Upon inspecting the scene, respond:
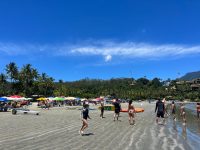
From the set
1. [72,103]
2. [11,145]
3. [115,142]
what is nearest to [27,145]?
[11,145]

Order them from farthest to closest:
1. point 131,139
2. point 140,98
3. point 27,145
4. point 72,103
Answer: point 140,98 → point 72,103 → point 131,139 → point 27,145

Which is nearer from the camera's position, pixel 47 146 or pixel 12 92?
pixel 47 146

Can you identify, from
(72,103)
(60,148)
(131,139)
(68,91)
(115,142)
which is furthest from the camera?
(68,91)

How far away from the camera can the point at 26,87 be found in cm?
12050

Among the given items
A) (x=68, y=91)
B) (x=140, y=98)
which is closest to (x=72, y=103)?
(x=68, y=91)

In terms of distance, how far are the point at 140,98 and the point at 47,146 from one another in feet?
613

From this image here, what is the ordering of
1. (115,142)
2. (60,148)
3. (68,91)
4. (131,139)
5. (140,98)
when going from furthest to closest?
(140,98) → (68,91) → (131,139) → (115,142) → (60,148)

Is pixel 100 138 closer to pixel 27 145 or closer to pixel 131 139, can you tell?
pixel 131 139

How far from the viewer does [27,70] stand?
4840 inches

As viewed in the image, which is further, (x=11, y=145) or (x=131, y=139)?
(x=131, y=139)

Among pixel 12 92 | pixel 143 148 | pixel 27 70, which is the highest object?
pixel 27 70

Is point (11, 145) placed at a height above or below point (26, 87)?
below

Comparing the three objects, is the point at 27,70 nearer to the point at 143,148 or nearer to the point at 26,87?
the point at 26,87

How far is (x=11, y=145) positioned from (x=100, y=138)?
4314mm
